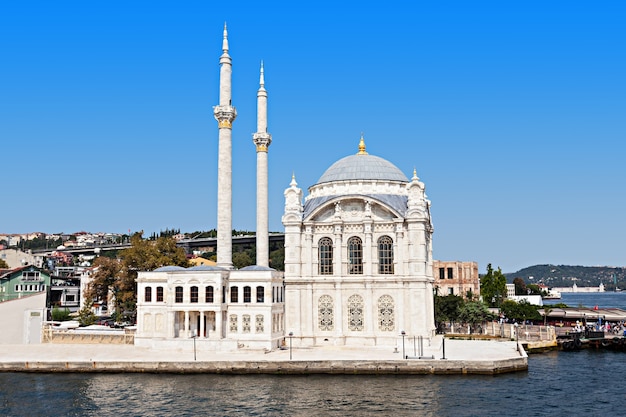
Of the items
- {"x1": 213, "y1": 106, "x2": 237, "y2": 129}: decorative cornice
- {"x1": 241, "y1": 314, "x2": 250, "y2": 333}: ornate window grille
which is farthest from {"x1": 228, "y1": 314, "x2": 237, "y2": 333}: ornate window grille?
{"x1": 213, "y1": 106, "x2": 237, "y2": 129}: decorative cornice

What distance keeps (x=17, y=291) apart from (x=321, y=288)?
4569 centimetres

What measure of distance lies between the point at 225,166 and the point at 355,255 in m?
13.2

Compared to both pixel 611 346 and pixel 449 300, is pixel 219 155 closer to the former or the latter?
pixel 449 300

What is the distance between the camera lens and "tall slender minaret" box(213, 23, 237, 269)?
2140 inches

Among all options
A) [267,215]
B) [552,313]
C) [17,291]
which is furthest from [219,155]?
[552,313]

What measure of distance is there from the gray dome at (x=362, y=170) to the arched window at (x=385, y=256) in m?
5.88

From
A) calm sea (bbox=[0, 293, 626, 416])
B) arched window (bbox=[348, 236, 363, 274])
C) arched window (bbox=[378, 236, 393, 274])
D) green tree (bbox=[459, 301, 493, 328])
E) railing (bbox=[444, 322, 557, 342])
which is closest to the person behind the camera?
calm sea (bbox=[0, 293, 626, 416])

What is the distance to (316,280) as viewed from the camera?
175 ft

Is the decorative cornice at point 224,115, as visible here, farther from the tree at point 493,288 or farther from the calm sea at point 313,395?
the tree at point 493,288

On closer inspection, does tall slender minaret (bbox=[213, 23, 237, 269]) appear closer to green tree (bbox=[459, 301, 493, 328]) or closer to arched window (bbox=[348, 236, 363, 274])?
arched window (bbox=[348, 236, 363, 274])

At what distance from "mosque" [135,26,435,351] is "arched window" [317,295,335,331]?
0.27 ft

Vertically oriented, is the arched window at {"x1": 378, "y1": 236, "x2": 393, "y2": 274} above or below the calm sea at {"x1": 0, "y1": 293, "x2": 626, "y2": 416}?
above

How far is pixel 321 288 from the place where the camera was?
53.4 meters

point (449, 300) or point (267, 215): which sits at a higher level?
point (267, 215)
